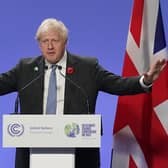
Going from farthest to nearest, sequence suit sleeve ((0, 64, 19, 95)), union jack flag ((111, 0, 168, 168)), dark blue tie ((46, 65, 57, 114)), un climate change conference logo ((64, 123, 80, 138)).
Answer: union jack flag ((111, 0, 168, 168)) < suit sleeve ((0, 64, 19, 95)) < dark blue tie ((46, 65, 57, 114)) < un climate change conference logo ((64, 123, 80, 138))

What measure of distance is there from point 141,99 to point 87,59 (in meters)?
0.46

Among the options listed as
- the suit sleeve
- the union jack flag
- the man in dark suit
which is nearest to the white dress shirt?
the man in dark suit

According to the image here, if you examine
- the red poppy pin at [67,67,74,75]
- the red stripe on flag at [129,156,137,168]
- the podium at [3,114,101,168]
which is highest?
the red poppy pin at [67,67,74,75]

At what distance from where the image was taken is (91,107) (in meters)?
1.97

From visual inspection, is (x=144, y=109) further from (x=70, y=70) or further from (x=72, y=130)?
(x=72, y=130)

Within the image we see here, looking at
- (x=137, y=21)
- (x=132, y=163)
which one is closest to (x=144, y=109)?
(x=132, y=163)

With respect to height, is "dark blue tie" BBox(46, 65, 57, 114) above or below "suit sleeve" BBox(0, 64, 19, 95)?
below

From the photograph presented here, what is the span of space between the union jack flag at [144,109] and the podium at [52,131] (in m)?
0.73

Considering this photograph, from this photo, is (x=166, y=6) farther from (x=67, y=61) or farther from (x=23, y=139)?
(x=23, y=139)

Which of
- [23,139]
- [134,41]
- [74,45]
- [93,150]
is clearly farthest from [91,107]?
[74,45]

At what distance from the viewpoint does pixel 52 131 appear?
168 centimetres

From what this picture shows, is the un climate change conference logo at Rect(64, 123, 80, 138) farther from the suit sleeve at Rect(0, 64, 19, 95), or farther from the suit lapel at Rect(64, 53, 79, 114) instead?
the suit sleeve at Rect(0, 64, 19, 95)

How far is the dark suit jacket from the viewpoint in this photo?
1.94 metres

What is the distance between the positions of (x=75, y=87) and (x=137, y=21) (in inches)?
26.6
